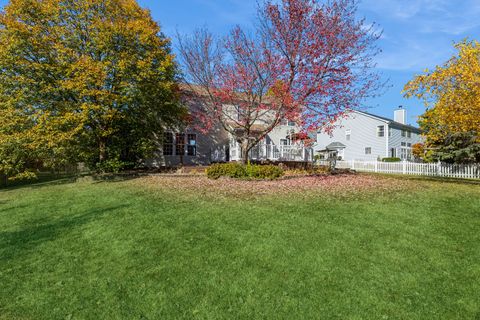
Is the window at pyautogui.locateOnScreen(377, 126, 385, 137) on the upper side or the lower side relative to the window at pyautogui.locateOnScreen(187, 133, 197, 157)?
upper

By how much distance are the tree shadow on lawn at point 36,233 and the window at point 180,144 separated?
1389 centimetres

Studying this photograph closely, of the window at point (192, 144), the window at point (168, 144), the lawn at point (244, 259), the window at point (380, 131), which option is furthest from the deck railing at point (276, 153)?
the window at point (380, 131)

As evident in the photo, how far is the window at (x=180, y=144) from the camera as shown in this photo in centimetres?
2158

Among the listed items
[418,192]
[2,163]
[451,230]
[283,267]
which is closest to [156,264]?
[283,267]

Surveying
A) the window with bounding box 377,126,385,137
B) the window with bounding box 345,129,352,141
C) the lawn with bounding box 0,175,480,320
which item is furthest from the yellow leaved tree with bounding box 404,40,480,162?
the window with bounding box 345,129,352,141

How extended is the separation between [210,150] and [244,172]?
10.6 metres

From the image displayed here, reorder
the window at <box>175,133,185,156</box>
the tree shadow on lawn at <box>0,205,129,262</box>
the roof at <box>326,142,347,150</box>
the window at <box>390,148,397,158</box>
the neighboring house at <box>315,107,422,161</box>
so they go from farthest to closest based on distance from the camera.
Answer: the roof at <box>326,142,347,150</box>, the window at <box>390,148,397,158</box>, the neighboring house at <box>315,107,422,161</box>, the window at <box>175,133,185,156</box>, the tree shadow on lawn at <box>0,205,129,262</box>

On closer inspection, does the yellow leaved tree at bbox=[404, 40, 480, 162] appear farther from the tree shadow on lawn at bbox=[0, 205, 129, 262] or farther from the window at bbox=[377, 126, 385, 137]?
the window at bbox=[377, 126, 385, 137]

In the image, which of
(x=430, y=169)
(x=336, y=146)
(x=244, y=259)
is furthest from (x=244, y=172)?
(x=336, y=146)

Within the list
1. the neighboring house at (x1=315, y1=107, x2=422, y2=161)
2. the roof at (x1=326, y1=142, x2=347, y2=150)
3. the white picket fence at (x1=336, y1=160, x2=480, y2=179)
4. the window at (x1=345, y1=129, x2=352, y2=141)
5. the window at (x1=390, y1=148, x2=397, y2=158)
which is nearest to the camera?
the white picket fence at (x1=336, y1=160, x2=480, y2=179)

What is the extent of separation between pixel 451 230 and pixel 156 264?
20.4 feet

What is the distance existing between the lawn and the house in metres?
10.3

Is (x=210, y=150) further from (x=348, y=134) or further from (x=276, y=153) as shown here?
(x=348, y=134)

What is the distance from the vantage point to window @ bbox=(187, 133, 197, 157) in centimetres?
2206
